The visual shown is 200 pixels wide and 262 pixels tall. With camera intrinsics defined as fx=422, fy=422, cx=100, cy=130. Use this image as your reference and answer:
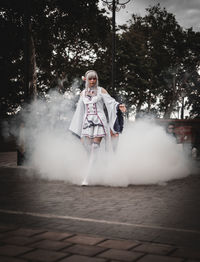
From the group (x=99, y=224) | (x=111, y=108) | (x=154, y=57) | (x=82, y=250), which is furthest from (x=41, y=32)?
(x=154, y=57)

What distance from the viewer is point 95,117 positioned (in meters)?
8.23

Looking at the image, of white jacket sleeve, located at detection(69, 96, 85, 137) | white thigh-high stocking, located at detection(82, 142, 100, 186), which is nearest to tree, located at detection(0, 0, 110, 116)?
white jacket sleeve, located at detection(69, 96, 85, 137)

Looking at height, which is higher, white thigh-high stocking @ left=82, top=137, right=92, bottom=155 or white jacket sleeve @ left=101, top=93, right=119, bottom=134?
white jacket sleeve @ left=101, top=93, right=119, bottom=134

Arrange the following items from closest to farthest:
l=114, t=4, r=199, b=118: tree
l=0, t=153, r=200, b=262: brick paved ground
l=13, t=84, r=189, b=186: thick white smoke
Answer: l=0, t=153, r=200, b=262: brick paved ground < l=13, t=84, r=189, b=186: thick white smoke < l=114, t=4, r=199, b=118: tree

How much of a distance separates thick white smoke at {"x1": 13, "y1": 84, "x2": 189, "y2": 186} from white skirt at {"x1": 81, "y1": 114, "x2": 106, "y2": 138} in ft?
1.29

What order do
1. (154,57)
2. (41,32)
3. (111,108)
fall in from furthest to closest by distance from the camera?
(154,57) → (41,32) → (111,108)

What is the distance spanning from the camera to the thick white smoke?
8117mm

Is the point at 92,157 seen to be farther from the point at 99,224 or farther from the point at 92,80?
the point at 99,224

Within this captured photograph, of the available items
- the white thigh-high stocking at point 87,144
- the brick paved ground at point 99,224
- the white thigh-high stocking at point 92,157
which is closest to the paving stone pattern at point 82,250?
the brick paved ground at point 99,224

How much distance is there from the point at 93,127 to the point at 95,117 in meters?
0.20

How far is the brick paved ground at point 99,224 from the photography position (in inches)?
137

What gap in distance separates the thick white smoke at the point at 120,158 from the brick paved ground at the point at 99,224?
606mm

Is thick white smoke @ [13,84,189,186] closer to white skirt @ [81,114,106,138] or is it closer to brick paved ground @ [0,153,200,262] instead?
white skirt @ [81,114,106,138]

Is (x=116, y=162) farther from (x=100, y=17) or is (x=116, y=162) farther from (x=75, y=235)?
(x=100, y=17)
